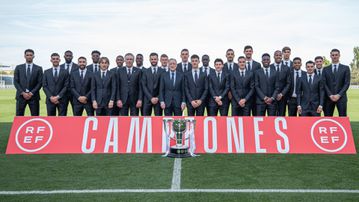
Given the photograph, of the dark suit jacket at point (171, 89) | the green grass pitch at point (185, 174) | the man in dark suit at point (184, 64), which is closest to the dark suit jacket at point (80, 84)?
the dark suit jacket at point (171, 89)

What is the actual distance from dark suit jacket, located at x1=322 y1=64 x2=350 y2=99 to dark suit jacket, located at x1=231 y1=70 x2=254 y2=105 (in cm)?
166

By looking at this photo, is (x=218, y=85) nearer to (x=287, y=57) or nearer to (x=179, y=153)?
(x=287, y=57)

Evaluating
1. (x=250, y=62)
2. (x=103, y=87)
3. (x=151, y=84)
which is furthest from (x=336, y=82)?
(x=103, y=87)

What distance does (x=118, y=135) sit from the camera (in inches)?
271

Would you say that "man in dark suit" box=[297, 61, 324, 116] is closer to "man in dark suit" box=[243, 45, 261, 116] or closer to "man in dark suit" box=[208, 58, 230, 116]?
"man in dark suit" box=[243, 45, 261, 116]

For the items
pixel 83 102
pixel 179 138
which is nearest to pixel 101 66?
pixel 83 102

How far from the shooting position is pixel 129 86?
8.52 metres

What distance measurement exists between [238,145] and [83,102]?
3.79 meters

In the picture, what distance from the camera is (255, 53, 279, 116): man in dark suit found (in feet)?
26.7

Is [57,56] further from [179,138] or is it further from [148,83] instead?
[179,138]

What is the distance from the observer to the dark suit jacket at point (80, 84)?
328 inches

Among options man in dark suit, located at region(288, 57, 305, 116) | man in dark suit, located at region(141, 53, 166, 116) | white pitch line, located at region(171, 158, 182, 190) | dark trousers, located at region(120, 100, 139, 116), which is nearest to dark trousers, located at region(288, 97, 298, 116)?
man in dark suit, located at region(288, 57, 305, 116)

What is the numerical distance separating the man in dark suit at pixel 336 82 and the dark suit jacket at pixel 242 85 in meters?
1.67

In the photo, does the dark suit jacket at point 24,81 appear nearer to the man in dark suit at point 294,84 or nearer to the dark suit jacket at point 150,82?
the dark suit jacket at point 150,82
